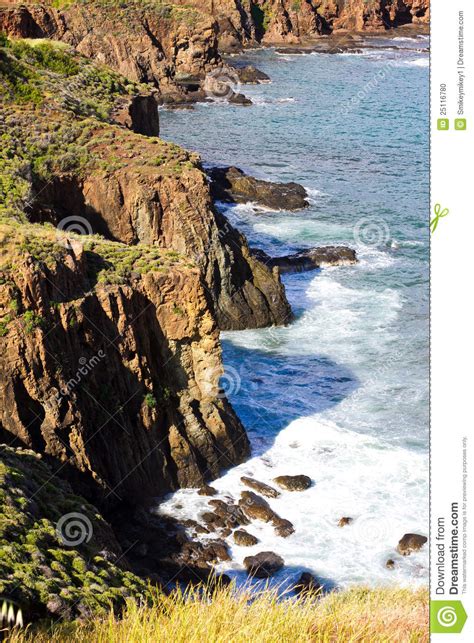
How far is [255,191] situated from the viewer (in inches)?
2270

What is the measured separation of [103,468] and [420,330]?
19205 millimetres

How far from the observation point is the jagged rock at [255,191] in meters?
56.8

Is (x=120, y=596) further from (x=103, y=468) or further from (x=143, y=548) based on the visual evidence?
(x=103, y=468)

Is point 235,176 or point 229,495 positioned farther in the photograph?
point 235,176

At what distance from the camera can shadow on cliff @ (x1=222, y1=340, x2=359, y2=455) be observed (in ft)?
103

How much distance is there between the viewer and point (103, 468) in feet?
80.8

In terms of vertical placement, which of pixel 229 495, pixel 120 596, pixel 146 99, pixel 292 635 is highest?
pixel 146 99
